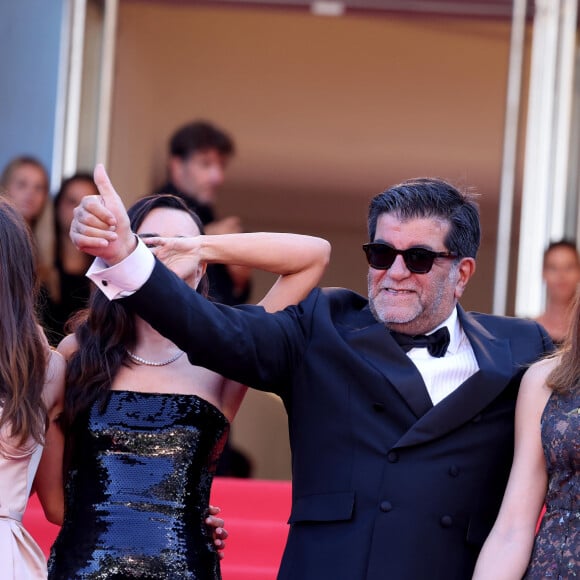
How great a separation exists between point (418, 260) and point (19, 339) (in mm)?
964

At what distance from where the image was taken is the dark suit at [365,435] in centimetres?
292

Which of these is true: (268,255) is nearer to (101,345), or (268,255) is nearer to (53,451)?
(101,345)

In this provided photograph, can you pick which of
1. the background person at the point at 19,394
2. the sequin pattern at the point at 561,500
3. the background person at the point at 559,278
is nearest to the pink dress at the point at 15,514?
the background person at the point at 19,394

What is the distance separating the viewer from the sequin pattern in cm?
286

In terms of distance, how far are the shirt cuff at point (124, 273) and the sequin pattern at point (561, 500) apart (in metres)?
0.97

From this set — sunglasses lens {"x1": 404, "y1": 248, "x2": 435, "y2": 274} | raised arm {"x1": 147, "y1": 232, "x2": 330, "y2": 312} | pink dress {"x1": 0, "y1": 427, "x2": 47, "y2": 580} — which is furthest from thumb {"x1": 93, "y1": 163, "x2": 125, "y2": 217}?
sunglasses lens {"x1": 404, "y1": 248, "x2": 435, "y2": 274}

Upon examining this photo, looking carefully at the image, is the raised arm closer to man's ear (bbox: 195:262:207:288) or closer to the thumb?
man's ear (bbox: 195:262:207:288)

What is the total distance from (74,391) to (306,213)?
452cm

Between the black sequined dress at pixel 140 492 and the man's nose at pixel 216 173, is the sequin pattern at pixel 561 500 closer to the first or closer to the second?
the black sequined dress at pixel 140 492

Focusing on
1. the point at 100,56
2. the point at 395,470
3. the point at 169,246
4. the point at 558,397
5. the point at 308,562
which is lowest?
the point at 308,562

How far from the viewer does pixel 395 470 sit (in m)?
2.96

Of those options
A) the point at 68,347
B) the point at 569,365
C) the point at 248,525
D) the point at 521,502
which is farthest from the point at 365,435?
the point at 248,525

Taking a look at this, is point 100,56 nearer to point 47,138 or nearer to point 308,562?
point 47,138

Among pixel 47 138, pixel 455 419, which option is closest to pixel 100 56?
pixel 47 138
